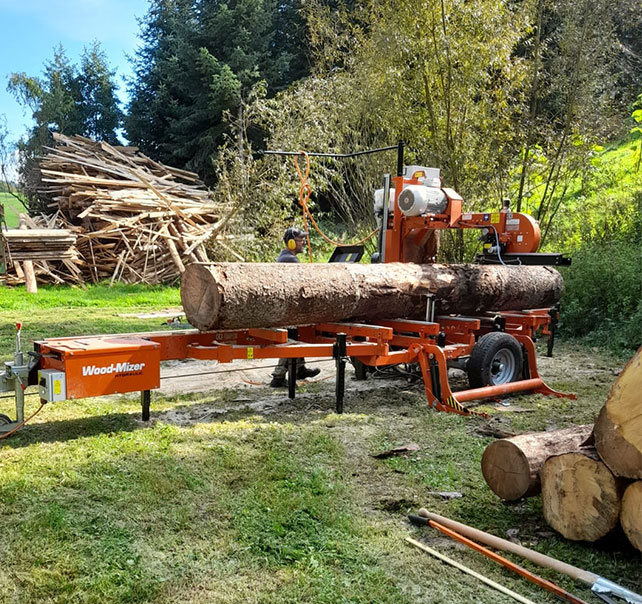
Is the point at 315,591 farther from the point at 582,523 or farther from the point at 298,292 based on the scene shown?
the point at 298,292

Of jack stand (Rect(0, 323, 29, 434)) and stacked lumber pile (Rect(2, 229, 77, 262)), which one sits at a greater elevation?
stacked lumber pile (Rect(2, 229, 77, 262))

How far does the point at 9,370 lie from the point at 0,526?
164 centimetres

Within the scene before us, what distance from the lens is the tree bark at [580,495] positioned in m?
3.37

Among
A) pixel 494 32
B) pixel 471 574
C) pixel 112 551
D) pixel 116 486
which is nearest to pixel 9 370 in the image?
pixel 116 486

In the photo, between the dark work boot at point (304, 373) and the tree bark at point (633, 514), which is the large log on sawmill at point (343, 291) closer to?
the dark work boot at point (304, 373)

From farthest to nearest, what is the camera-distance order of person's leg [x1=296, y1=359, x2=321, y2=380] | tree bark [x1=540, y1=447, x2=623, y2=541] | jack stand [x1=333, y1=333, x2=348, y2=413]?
person's leg [x1=296, y1=359, x2=321, y2=380], jack stand [x1=333, y1=333, x2=348, y2=413], tree bark [x1=540, y1=447, x2=623, y2=541]

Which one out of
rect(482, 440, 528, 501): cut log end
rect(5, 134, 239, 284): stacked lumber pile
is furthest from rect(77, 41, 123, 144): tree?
rect(482, 440, 528, 501): cut log end

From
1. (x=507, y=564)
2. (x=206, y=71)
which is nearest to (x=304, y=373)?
(x=507, y=564)

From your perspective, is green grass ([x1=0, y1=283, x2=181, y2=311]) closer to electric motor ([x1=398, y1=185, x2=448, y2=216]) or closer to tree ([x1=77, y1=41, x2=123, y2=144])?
electric motor ([x1=398, y1=185, x2=448, y2=216])

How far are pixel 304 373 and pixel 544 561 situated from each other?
15.6ft

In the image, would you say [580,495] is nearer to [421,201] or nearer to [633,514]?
[633,514]

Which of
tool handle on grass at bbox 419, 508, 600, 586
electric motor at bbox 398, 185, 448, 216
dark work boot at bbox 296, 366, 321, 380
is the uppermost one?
electric motor at bbox 398, 185, 448, 216

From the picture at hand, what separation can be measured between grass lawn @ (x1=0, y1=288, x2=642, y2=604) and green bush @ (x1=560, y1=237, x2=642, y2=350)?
433 centimetres

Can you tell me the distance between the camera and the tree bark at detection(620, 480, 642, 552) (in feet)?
10.5
